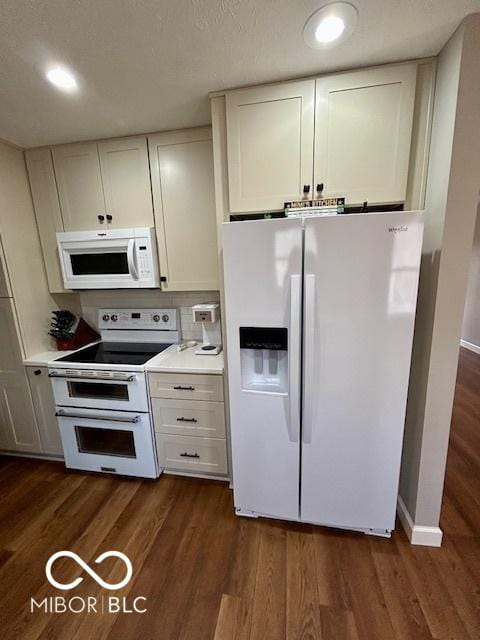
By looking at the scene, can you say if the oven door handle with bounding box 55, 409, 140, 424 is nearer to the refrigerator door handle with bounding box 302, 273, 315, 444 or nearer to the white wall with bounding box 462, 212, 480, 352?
the refrigerator door handle with bounding box 302, 273, 315, 444

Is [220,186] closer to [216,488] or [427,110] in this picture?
[427,110]

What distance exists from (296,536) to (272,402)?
83 cm

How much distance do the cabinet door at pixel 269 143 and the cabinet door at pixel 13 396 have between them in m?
1.86

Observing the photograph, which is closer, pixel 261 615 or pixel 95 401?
pixel 261 615

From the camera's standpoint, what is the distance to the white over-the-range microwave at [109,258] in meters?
1.94

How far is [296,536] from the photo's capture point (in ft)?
5.16

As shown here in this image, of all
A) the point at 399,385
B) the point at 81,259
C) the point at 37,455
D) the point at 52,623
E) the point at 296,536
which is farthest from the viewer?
the point at 37,455

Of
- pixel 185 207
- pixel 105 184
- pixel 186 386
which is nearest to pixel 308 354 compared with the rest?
pixel 186 386

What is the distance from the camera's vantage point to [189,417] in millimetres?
1874

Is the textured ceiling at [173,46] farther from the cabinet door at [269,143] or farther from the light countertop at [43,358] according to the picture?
the light countertop at [43,358]

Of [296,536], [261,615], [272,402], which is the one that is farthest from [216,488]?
[272,402]

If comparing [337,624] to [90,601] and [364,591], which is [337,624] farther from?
[90,601]

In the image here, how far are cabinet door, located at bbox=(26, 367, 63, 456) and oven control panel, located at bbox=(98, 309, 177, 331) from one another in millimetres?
593

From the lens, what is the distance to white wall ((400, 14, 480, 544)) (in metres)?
1.11
